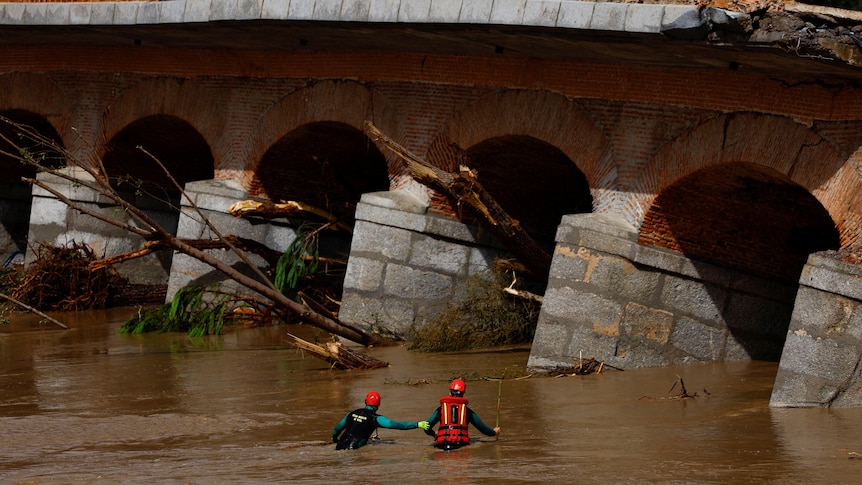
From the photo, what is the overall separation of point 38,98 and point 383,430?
9162mm

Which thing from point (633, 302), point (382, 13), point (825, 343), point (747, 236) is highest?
point (382, 13)

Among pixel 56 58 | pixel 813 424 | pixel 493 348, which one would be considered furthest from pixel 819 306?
pixel 56 58

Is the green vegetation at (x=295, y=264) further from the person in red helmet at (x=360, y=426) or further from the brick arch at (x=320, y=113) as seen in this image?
the person in red helmet at (x=360, y=426)

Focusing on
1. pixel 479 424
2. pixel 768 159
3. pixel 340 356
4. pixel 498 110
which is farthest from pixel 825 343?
pixel 498 110

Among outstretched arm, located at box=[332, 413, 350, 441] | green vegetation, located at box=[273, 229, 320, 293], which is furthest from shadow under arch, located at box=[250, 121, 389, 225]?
outstretched arm, located at box=[332, 413, 350, 441]

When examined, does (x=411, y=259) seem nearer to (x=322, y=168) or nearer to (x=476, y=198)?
(x=476, y=198)

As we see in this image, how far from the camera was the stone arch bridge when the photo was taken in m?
8.59

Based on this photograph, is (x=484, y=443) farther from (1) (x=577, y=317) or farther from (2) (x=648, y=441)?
(1) (x=577, y=317)

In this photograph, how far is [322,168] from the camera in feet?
43.2

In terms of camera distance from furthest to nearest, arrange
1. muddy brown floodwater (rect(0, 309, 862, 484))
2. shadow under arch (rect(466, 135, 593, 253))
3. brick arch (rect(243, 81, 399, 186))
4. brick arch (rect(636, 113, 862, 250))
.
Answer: brick arch (rect(243, 81, 399, 186)) < shadow under arch (rect(466, 135, 593, 253)) < brick arch (rect(636, 113, 862, 250)) < muddy brown floodwater (rect(0, 309, 862, 484))

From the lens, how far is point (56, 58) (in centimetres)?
1489

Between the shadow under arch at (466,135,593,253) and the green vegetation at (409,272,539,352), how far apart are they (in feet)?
3.24

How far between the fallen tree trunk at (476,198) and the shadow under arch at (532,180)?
62 cm

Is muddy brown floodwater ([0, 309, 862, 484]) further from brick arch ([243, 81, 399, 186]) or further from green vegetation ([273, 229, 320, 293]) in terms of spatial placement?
brick arch ([243, 81, 399, 186])
